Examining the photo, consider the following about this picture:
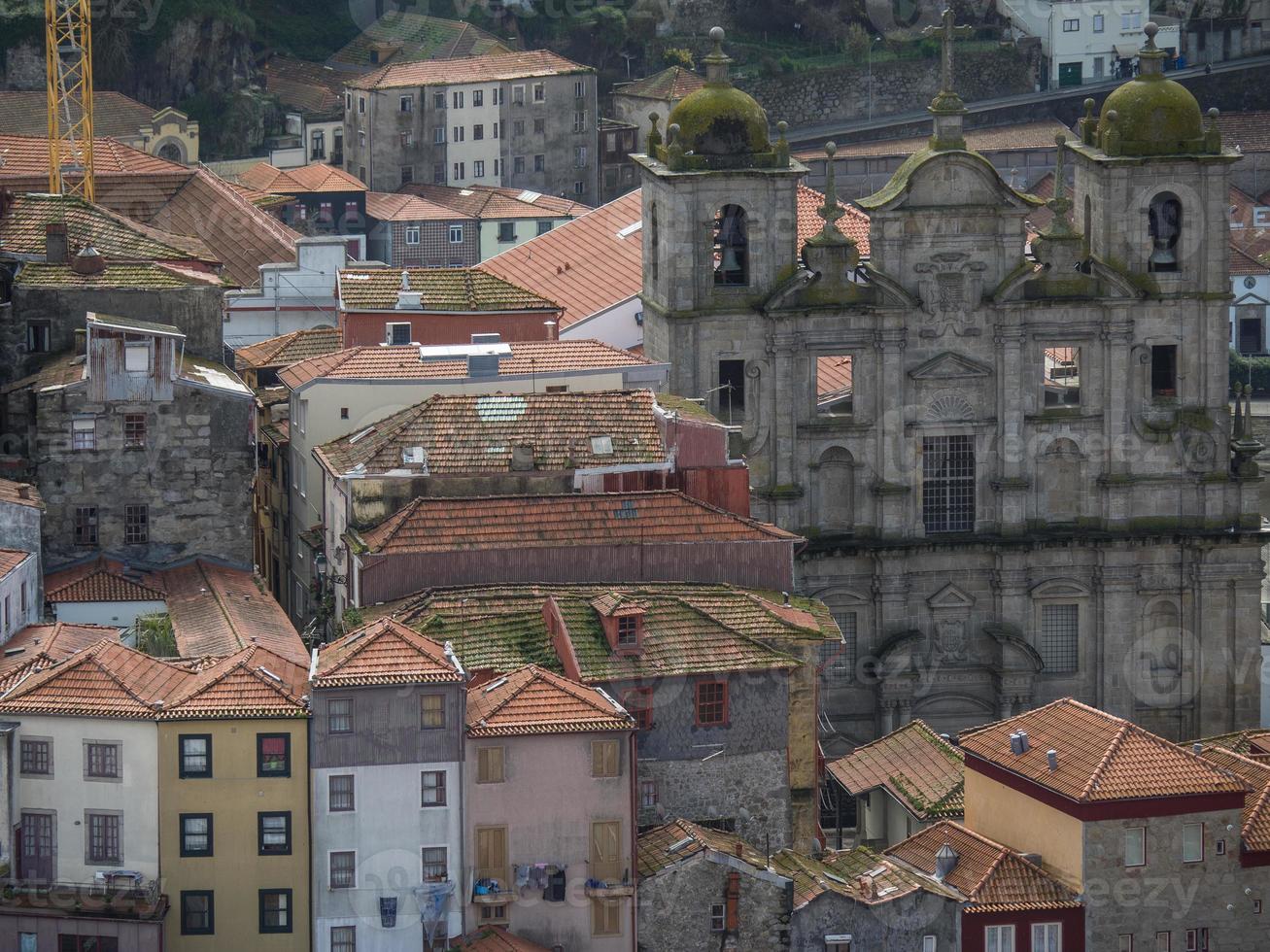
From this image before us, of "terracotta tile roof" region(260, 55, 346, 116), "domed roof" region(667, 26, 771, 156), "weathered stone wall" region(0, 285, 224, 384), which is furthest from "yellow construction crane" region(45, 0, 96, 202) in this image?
"terracotta tile roof" region(260, 55, 346, 116)

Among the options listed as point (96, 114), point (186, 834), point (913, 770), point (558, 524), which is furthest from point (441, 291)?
point (96, 114)

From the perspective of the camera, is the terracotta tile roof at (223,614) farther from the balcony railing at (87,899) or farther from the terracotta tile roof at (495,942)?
the terracotta tile roof at (495,942)

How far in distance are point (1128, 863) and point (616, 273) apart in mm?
37245

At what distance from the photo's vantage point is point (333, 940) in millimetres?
86812

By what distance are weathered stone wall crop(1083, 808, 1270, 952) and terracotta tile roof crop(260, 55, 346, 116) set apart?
88142 mm

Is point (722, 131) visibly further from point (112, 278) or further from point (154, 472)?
point (154, 472)

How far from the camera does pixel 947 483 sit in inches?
4338

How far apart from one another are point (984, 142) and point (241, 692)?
94.7 m

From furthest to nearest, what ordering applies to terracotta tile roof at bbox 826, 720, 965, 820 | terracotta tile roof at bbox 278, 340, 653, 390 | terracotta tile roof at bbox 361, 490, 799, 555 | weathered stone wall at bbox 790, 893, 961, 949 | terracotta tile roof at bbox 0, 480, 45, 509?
terracotta tile roof at bbox 278, 340, 653, 390, terracotta tile roof at bbox 0, 480, 45, 509, terracotta tile roof at bbox 826, 720, 965, 820, terracotta tile roof at bbox 361, 490, 799, 555, weathered stone wall at bbox 790, 893, 961, 949

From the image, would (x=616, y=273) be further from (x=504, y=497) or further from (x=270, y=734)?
(x=270, y=734)

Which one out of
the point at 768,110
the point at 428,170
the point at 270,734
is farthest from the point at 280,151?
the point at 270,734

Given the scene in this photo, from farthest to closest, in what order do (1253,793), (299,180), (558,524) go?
(299,180), (558,524), (1253,793)

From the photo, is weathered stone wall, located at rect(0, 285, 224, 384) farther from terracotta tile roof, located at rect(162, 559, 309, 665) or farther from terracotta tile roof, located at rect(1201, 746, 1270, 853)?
terracotta tile roof, located at rect(1201, 746, 1270, 853)

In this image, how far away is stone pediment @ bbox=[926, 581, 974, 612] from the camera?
110m
